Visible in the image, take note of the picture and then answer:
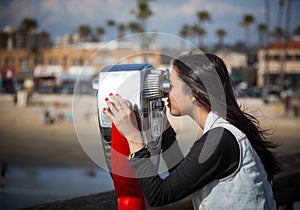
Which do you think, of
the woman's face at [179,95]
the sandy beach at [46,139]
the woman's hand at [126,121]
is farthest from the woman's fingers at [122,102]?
the sandy beach at [46,139]

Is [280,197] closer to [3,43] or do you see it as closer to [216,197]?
[216,197]

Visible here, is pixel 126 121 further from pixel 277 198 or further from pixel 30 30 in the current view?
pixel 30 30

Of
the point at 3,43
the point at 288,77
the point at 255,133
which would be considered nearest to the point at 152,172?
the point at 255,133

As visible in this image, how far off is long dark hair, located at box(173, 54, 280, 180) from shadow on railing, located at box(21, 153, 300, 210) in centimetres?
54

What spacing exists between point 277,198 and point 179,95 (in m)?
1.21

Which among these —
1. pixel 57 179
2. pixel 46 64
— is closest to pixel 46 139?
pixel 57 179

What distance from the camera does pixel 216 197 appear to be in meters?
1.24

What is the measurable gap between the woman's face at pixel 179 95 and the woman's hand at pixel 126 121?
188 mm

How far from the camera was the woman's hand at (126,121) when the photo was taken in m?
1.19

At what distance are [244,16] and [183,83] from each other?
66483 mm

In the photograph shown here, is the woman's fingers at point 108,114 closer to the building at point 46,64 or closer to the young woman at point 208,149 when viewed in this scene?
the young woman at point 208,149

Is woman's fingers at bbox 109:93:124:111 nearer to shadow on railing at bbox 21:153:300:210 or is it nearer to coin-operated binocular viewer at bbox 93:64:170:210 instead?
coin-operated binocular viewer at bbox 93:64:170:210

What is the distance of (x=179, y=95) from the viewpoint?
1320 mm

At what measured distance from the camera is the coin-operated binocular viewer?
1228 mm
